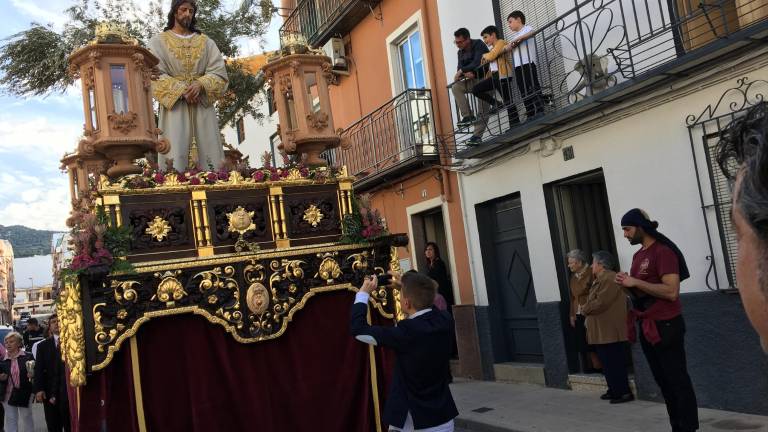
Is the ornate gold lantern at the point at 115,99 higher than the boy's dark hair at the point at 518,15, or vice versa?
the boy's dark hair at the point at 518,15

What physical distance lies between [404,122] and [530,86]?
3.11 meters


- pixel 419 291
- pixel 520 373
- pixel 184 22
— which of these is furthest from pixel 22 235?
pixel 419 291

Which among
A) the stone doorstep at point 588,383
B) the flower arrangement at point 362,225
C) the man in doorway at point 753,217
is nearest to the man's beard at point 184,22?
the flower arrangement at point 362,225

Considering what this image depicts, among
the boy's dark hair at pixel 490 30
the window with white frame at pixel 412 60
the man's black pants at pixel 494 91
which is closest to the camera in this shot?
the man's black pants at pixel 494 91

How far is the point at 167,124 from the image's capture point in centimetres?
579

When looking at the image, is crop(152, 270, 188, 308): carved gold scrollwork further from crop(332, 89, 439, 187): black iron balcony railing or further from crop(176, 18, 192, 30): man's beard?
crop(332, 89, 439, 187): black iron balcony railing

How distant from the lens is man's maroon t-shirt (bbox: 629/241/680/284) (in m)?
5.29

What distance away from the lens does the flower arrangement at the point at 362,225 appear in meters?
5.40

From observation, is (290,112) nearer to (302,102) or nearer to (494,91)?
(302,102)

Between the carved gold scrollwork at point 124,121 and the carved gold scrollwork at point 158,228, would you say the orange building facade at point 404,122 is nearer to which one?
the carved gold scrollwork at point 124,121

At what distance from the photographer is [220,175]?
507cm

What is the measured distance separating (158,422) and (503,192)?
6614 mm

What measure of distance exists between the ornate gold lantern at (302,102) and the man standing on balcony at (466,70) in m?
4.24

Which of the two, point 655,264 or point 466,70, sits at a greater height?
point 466,70
